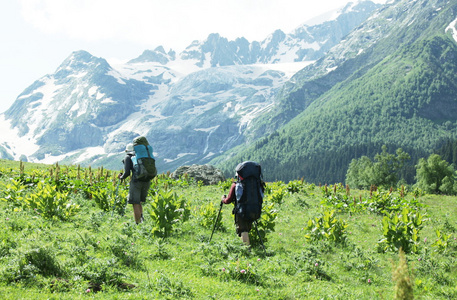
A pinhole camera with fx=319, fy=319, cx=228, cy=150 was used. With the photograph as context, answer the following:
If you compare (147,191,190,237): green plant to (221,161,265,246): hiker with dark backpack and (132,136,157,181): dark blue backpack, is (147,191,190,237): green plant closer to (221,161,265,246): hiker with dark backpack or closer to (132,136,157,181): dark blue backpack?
(132,136,157,181): dark blue backpack

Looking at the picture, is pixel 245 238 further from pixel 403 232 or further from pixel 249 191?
pixel 403 232

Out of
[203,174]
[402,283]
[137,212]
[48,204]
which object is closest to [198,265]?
[137,212]

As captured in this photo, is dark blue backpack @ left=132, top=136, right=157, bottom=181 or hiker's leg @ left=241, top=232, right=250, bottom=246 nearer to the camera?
hiker's leg @ left=241, top=232, right=250, bottom=246

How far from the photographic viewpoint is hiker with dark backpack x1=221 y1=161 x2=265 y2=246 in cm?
1023

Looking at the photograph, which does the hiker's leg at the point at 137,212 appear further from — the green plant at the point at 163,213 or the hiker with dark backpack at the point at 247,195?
A: the hiker with dark backpack at the point at 247,195

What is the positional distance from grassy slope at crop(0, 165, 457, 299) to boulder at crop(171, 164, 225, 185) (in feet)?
58.5

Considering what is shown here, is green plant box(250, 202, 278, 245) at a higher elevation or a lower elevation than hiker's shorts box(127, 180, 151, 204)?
lower

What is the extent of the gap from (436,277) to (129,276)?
7797 mm

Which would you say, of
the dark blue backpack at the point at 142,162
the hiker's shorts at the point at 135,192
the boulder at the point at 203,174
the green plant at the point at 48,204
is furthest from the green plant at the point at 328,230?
the boulder at the point at 203,174

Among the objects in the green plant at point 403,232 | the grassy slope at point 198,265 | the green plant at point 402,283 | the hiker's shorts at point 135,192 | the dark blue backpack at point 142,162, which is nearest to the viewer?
the green plant at point 402,283

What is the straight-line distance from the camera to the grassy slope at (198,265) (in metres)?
6.68

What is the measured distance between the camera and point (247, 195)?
33.8ft

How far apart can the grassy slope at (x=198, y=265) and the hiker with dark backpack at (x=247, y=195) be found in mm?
766

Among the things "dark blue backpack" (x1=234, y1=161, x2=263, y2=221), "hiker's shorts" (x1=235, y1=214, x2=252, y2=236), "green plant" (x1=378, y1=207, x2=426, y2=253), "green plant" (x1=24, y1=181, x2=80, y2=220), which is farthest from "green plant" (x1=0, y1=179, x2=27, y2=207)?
"green plant" (x1=378, y1=207, x2=426, y2=253)
